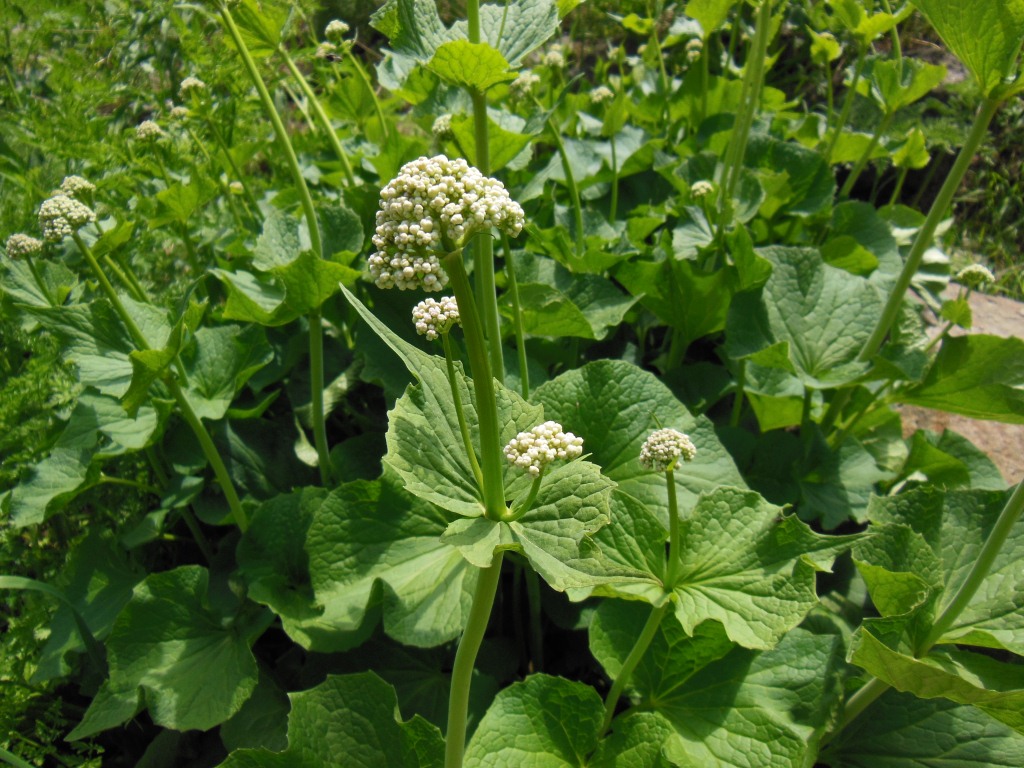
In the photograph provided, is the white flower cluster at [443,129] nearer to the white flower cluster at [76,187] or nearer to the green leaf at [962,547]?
the white flower cluster at [76,187]

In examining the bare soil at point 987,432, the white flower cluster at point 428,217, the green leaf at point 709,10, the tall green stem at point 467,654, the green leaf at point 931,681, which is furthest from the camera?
the bare soil at point 987,432

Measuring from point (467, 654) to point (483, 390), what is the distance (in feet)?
1.41

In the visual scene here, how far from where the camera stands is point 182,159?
255cm

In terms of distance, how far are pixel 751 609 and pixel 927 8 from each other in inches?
43.4

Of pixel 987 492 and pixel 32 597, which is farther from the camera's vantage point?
pixel 32 597

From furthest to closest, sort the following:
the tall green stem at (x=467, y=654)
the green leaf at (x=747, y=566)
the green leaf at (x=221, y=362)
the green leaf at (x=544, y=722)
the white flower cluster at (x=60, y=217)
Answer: the green leaf at (x=221, y=362) → the white flower cluster at (x=60, y=217) → the green leaf at (x=544, y=722) → the green leaf at (x=747, y=566) → the tall green stem at (x=467, y=654)

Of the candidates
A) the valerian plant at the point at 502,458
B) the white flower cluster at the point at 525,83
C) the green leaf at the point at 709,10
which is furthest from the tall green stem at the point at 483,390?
the green leaf at the point at 709,10

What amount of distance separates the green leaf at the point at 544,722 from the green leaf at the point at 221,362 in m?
1.01

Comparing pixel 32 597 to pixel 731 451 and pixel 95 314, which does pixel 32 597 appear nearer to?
pixel 95 314

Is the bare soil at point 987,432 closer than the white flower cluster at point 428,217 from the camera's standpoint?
No

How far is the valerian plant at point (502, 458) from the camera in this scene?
52.5 inches

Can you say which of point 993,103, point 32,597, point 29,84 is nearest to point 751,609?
point 993,103

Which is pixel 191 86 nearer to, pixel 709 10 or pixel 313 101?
pixel 313 101

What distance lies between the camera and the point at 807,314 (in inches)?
86.0
